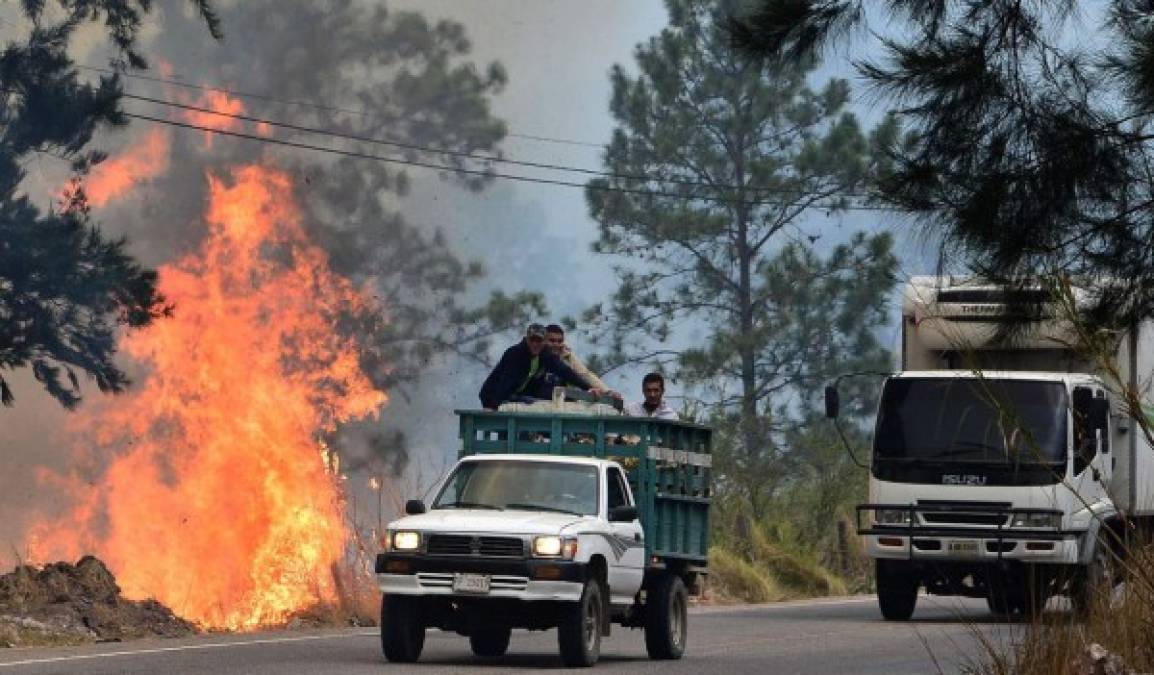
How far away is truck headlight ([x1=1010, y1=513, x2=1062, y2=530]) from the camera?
26172 millimetres

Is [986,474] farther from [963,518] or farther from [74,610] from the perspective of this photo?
[74,610]

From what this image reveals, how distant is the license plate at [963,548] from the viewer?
26.4 meters

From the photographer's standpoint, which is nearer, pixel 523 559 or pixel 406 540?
pixel 523 559

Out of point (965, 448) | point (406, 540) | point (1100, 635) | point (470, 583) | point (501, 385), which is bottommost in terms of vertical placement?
point (1100, 635)

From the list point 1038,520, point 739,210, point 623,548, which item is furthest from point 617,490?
point 739,210

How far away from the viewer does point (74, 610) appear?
23469 mm

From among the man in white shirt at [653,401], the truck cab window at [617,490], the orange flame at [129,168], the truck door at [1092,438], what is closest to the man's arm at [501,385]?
the man in white shirt at [653,401]

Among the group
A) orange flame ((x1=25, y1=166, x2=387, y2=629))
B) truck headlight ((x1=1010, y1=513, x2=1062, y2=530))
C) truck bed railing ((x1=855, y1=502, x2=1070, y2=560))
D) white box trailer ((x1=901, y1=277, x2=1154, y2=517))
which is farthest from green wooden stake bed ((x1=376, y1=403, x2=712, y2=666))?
orange flame ((x1=25, y1=166, x2=387, y2=629))

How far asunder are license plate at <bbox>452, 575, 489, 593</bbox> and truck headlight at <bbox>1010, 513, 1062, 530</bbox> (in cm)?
948

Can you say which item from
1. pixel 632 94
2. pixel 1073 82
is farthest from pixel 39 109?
pixel 632 94

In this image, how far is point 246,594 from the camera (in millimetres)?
28656

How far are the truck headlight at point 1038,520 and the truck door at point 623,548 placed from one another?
7.46 m

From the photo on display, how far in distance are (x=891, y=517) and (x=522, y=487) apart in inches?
320

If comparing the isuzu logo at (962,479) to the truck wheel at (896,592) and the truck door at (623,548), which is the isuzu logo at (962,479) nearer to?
the truck wheel at (896,592)
